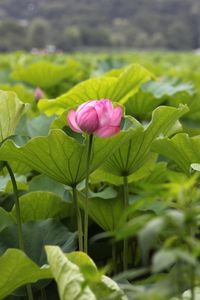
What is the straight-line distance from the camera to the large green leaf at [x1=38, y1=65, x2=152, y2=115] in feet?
3.74

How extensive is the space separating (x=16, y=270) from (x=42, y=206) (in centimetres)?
Answer: 27

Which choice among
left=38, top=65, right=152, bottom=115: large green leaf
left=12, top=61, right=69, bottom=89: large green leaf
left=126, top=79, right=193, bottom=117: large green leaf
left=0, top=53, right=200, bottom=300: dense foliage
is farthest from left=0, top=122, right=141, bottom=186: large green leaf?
left=12, top=61, right=69, bottom=89: large green leaf

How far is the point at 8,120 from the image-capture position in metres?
0.90

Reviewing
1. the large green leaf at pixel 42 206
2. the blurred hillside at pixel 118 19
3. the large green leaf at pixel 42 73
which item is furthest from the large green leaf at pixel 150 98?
the blurred hillside at pixel 118 19

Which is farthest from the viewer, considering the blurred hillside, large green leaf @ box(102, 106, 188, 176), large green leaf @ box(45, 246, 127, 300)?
the blurred hillside

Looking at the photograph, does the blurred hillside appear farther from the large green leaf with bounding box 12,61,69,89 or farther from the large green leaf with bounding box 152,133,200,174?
the large green leaf with bounding box 152,133,200,174

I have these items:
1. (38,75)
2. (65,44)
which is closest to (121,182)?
(38,75)

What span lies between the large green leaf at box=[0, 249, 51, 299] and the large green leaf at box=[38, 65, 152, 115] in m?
0.49

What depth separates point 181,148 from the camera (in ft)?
3.03

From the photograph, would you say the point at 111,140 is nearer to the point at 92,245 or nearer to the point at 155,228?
the point at 92,245

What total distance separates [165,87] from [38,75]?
0.68 metres

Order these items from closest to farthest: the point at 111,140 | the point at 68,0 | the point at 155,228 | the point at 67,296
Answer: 1. the point at 155,228
2. the point at 67,296
3. the point at 111,140
4. the point at 68,0

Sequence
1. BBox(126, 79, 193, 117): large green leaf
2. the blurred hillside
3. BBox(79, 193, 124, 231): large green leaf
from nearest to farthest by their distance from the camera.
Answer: BBox(79, 193, 124, 231): large green leaf, BBox(126, 79, 193, 117): large green leaf, the blurred hillside

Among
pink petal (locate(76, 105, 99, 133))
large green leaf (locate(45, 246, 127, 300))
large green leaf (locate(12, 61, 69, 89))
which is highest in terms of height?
pink petal (locate(76, 105, 99, 133))
